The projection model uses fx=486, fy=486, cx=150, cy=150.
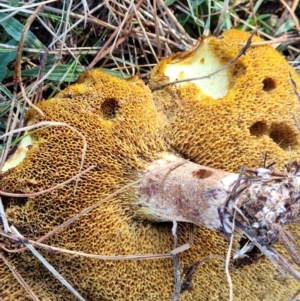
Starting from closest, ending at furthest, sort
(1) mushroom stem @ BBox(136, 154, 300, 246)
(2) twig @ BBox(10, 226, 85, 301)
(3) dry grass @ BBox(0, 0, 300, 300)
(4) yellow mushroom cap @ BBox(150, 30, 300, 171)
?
1. (1) mushroom stem @ BBox(136, 154, 300, 246)
2. (2) twig @ BBox(10, 226, 85, 301)
3. (4) yellow mushroom cap @ BBox(150, 30, 300, 171)
4. (3) dry grass @ BBox(0, 0, 300, 300)

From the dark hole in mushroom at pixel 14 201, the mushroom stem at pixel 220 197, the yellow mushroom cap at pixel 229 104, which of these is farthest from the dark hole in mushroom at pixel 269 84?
Answer: the dark hole in mushroom at pixel 14 201

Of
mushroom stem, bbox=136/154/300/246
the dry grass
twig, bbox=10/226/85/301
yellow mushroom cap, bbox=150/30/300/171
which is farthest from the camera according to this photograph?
the dry grass

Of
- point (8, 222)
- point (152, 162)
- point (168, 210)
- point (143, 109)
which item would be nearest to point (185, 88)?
point (143, 109)

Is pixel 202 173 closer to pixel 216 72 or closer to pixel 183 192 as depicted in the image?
pixel 183 192

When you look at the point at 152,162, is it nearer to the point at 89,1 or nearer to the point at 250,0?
the point at 89,1

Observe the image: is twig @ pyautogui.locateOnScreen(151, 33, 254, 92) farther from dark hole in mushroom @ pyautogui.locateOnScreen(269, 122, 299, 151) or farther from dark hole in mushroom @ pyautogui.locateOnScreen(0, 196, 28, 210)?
dark hole in mushroom @ pyautogui.locateOnScreen(0, 196, 28, 210)

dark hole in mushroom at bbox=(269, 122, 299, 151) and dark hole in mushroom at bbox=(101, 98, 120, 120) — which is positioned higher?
dark hole in mushroom at bbox=(101, 98, 120, 120)

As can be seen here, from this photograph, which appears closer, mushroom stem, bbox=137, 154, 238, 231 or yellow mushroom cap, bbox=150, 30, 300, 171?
mushroom stem, bbox=137, 154, 238, 231

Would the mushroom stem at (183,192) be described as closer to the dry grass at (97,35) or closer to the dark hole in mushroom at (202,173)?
the dark hole in mushroom at (202,173)

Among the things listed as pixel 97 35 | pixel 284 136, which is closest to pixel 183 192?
pixel 284 136

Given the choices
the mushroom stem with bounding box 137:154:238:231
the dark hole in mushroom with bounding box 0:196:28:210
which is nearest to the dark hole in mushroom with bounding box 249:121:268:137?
the mushroom stem with bounding box 137:154:238:231
